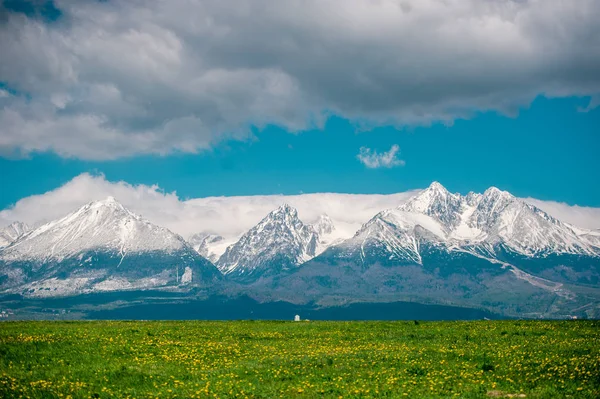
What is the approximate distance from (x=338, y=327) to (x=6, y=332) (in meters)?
Result: 29.9

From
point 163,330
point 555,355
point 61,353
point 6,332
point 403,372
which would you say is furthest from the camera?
point 163,330

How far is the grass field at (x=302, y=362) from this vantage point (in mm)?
32625

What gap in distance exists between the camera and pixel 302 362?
1567 inches

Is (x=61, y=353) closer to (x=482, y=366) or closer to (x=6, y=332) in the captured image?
(x=6, y=332)

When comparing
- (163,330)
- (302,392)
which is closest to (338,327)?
(163,330)

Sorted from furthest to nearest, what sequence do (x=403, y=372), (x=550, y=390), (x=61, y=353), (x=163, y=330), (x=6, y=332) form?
(x=163, y=330) → (x=6, y=332) → (x=61, y=353) → (x=403, y=372) → (x=550, y=390)

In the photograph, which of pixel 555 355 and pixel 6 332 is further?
pixel 6 332

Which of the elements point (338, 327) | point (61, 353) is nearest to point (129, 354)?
point (61, 353)

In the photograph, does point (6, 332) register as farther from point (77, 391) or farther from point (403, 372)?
point (403, 372)

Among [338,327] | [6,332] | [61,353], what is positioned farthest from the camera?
[338,327]

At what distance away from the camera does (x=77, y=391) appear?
32781 mm

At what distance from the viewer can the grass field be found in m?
32.6

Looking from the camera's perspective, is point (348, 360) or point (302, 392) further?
point (348, 360)

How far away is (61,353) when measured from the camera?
42438mm
